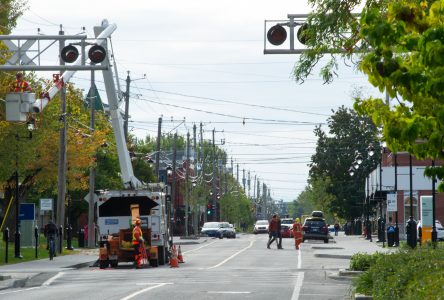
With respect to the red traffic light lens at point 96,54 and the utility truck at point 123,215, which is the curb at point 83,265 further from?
the red traffic light lens at point 96,54

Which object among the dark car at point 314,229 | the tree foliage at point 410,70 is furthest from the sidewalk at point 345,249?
the tree foliage at point 410,70

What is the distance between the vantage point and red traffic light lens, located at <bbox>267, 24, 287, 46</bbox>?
24.1 m

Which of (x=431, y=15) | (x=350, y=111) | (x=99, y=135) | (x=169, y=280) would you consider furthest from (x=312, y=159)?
(x=431, y=15)

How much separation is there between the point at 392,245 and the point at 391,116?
142 ft

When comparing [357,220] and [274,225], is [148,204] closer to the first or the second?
[274,225]

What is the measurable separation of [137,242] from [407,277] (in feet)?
71.6

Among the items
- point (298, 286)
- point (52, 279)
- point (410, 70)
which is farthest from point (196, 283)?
point (410, 70)

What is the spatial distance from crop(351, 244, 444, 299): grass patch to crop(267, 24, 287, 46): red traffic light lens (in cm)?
557

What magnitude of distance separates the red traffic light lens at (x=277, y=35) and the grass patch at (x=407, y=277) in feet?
18.3

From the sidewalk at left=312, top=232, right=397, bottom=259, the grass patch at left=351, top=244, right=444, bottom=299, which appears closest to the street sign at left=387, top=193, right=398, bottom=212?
the sidewalk at left=312, top=232, right=397, bottom=259

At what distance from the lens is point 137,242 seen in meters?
37.0

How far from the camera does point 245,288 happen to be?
26.0 metres

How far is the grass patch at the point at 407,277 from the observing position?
42.6 ft

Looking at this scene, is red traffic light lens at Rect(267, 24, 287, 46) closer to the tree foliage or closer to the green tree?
the tree foliage
